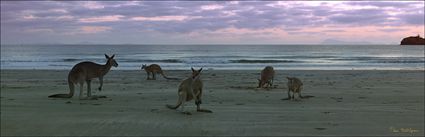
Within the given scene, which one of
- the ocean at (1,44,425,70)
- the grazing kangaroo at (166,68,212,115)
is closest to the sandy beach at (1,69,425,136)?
the grazing kangaroo at (166,68,212,115)

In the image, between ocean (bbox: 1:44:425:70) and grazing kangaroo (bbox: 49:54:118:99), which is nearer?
grazing kangaroo (bbox: 49:54:118:99)

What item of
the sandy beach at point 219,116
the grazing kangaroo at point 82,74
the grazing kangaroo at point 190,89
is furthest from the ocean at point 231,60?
the grazing kangaroo at point 190,89

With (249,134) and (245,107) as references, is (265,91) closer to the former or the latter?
(245,107)

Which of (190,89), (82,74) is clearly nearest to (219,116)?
(190,89)

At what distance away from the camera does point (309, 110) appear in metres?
9.08

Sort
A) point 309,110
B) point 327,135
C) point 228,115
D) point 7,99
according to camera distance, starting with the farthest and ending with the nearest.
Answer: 1. point 7,99
2. point 309,110
3. point 228,115
4. point 327,135

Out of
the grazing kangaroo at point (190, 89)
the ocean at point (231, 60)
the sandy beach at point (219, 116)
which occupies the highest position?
the ocean at point (231, 60)

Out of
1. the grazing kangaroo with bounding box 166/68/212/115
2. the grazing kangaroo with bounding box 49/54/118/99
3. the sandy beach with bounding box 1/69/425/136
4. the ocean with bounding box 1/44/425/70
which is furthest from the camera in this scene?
the ocean with bounding box 1/44/425/70

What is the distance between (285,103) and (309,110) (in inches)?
48.8

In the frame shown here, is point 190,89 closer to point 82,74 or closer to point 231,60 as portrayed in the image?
point 82,74

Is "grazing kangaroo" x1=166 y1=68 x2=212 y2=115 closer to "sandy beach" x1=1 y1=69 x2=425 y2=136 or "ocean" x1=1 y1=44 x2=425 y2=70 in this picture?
"sandy beach" x1=1 y1=69 x2=425 y2=136

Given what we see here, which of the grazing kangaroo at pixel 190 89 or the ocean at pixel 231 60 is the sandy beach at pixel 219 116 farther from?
the ocean at pixel 231 60

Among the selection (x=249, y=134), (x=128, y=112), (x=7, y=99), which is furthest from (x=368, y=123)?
(x=7, y=99)

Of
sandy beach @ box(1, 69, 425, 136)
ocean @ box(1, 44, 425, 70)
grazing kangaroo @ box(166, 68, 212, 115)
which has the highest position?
ocean @ box(1, 44, 425, 70)
